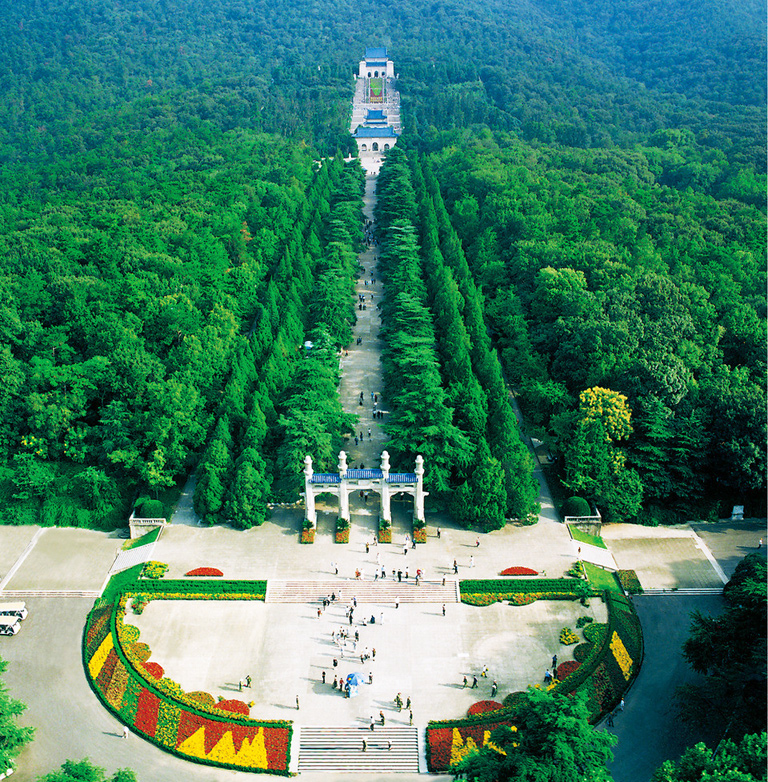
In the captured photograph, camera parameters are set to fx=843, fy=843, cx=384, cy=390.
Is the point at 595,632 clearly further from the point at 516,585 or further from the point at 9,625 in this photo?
the point at 9,625

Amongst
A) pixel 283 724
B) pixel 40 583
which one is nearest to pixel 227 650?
pixel 283 724

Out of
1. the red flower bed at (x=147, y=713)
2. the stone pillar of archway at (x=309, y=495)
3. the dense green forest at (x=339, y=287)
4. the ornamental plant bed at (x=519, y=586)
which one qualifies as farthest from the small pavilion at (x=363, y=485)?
the red flower bed at (x=147, y=713)

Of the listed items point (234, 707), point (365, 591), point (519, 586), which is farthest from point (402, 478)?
Answer: point (234, 707)

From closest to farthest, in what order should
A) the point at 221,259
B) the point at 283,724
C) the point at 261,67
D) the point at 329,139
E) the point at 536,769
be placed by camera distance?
the point at 536,769
the point at 283,724
the point at 221,259
the point at 329,139
the point at 261,67

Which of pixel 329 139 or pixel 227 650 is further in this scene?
pixel 329 139

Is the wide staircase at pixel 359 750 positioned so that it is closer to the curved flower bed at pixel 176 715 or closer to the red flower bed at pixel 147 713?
the curved flower bed at pixel 176 715

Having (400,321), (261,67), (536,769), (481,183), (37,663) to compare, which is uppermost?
(261,67)

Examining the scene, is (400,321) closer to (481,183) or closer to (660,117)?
(481,183)
